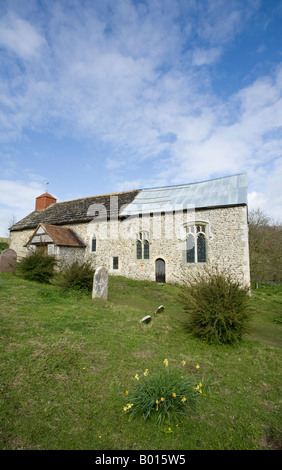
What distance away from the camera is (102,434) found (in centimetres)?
288

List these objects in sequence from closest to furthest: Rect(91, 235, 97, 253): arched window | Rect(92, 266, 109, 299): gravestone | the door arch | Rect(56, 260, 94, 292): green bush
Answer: Rect(92, 266, 109, 299): gravestone → Rect(56, 260, 94, 292): green bush → the door arch → Rect(91, 235, 97, 253): arched window

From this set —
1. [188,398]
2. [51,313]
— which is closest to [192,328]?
[188,398]

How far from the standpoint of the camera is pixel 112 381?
4031mm

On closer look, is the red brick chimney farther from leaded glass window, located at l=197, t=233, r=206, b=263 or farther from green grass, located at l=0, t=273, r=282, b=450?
green grass, located at l=0, t=273, r=282, b=450

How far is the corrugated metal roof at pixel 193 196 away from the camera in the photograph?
1495cm

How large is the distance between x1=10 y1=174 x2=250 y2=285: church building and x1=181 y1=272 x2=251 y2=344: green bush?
20.0ft

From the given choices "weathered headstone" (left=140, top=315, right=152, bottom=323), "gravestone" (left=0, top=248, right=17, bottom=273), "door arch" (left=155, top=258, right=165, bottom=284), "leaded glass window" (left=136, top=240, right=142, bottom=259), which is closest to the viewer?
"weathered headstone" (left=140, top=315, right=152, bottom=323)

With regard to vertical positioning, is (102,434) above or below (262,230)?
below

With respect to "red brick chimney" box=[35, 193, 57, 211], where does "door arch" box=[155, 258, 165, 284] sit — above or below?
below

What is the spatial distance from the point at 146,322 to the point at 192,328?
1.42 meters

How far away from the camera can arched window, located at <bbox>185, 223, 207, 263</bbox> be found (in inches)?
590

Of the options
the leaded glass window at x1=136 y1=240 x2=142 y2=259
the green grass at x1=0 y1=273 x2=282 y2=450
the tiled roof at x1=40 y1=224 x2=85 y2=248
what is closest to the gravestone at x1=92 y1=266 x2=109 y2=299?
the green grass at x1=0 y1=273 x2=282 y2=450

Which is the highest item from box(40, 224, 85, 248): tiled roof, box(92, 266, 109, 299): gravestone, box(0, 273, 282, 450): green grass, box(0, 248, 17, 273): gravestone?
box(40, 224, 85, 248): tiled roof
